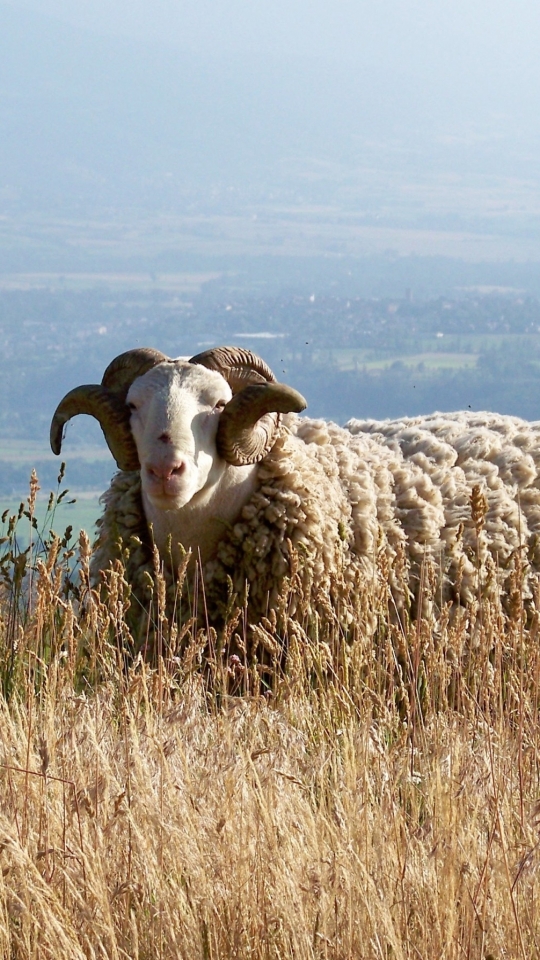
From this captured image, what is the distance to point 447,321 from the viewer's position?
471 ft

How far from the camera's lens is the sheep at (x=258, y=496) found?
17.8 ft

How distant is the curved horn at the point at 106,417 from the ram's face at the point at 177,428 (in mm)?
101

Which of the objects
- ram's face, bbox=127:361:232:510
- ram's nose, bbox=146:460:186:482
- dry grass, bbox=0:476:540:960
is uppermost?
ram's face, bbox=127:361:232:510

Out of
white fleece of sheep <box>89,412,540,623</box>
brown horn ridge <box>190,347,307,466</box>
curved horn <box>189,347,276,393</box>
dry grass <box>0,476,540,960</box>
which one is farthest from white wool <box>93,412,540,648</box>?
dry grass <box>0,476,540,960</box>

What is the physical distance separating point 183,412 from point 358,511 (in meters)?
1.12

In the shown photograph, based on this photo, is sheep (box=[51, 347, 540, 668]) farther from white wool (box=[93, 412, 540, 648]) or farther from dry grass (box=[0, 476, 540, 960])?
dry grass (box=[0, 476, 540, 960])

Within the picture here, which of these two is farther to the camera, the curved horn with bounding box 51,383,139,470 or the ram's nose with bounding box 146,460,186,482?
the curved horn with bounding box 51,383,139,470

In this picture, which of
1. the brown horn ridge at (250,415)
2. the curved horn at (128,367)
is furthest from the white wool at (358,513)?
the curved horn at (128,367)

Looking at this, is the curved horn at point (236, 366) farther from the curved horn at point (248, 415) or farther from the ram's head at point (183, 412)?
the curved horn at point (248, 415)

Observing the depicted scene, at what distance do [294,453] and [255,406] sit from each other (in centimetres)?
47

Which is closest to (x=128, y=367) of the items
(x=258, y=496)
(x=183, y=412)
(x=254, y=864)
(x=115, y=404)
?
(x=115, y=404)

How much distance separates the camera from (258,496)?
5.77m

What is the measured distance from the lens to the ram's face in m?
5.21

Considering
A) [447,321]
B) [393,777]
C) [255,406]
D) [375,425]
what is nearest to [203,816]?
[393,777]
